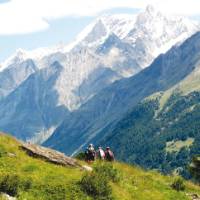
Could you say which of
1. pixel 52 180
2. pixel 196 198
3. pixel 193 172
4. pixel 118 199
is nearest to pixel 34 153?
pixel 52 180

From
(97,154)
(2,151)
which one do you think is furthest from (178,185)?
(2,151)

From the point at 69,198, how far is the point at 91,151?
1107 cm

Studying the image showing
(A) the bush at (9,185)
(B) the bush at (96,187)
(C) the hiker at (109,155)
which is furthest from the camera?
(C) the hiker at (109,155)

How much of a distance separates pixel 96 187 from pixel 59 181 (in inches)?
86.9

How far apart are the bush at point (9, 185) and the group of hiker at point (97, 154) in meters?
12.0

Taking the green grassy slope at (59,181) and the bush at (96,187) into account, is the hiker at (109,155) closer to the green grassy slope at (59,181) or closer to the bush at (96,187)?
the green grassy slope at (59,181)

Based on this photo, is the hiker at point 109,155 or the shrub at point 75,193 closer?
the shrub at point 75,193

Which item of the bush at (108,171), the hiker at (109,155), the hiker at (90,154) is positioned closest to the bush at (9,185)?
the bush at (108,171)

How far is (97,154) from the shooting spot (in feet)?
145

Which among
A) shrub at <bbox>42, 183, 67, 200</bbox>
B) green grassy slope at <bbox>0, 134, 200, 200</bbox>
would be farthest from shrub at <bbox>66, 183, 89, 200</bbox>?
shrub at <bbox>42, 183, 67, 200</bbox>

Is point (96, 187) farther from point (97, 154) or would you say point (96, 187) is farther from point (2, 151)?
point (97, 154)

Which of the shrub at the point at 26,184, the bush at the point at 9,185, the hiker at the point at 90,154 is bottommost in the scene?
the hiker at the point at 90,154

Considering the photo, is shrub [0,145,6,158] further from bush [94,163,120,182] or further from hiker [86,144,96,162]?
hiker [86,144,96,162]

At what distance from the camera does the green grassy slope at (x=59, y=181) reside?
30.1 metres
